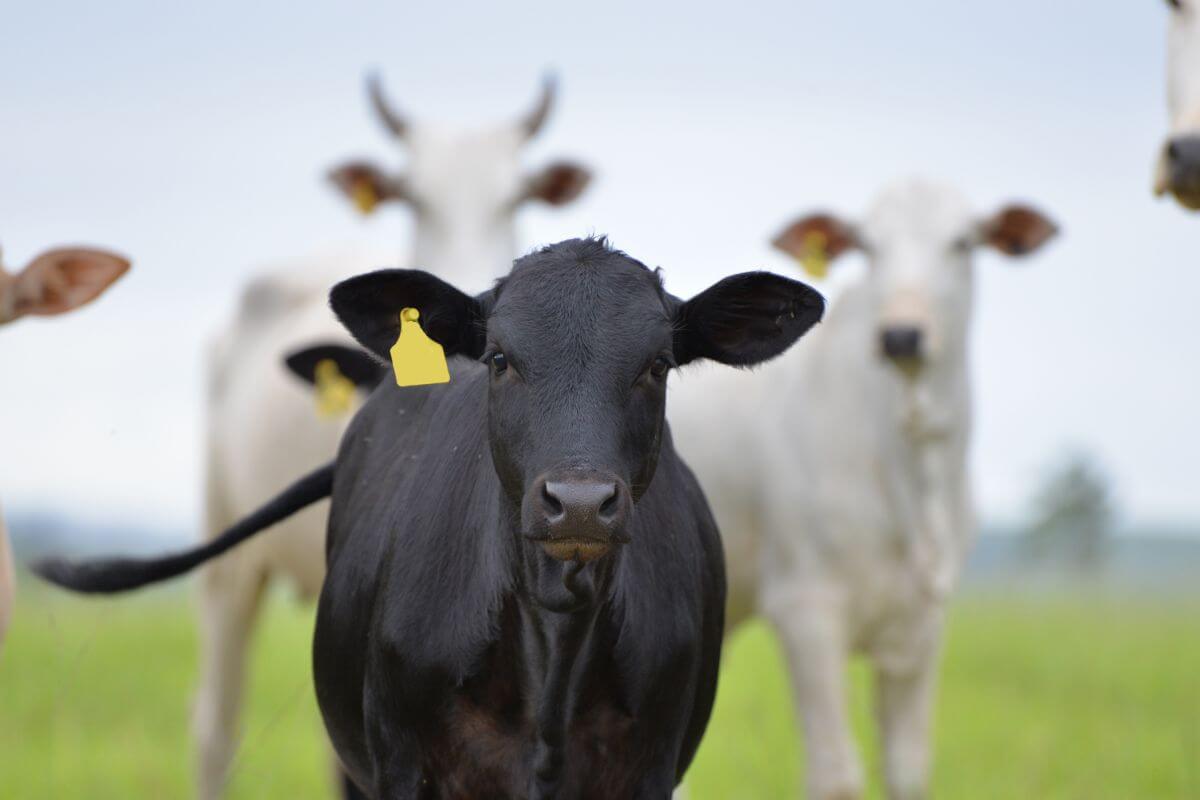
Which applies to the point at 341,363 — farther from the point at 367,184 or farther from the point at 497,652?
the point at 367,184

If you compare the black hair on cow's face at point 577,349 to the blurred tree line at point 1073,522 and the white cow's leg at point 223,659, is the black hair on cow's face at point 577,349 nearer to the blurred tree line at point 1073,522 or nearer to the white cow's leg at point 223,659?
the white cow's leg at point 223,659

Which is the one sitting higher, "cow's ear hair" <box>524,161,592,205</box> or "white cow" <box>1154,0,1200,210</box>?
"cow's ear hair" <box>524,161,592,205</box>

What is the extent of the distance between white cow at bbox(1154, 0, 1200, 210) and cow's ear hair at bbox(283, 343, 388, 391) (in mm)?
2405

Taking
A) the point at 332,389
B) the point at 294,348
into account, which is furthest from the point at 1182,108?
the point at 294,348

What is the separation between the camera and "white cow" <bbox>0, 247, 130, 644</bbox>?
16.6 feet

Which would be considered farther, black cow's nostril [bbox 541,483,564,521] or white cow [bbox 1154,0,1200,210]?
white cow [bbox 1154,0,1200,210]

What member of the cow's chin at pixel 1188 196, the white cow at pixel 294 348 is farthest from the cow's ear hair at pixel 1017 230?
the cow's chin at pixel 1188 196

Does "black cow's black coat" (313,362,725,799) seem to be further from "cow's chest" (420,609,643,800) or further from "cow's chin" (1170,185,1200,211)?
"cow's chin" (1170,185,1200,211)

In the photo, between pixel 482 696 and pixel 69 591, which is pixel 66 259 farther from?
pixel 482 696

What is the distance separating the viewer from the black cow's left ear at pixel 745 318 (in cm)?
360

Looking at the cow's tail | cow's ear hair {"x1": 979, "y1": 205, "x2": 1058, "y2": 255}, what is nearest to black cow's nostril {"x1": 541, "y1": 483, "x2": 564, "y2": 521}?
the cow's tail

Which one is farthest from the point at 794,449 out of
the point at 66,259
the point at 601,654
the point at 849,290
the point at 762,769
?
the point at 601,654

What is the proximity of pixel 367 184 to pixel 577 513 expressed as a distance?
18.1 ft

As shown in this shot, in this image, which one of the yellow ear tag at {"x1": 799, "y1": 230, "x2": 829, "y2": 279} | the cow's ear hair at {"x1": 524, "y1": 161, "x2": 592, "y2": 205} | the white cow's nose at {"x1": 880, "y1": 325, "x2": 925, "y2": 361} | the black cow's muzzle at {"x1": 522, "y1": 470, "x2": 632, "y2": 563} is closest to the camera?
the black cow's muzzle at {"x1": 522, "y1": 470, "x2": 632, "y2": 563}
